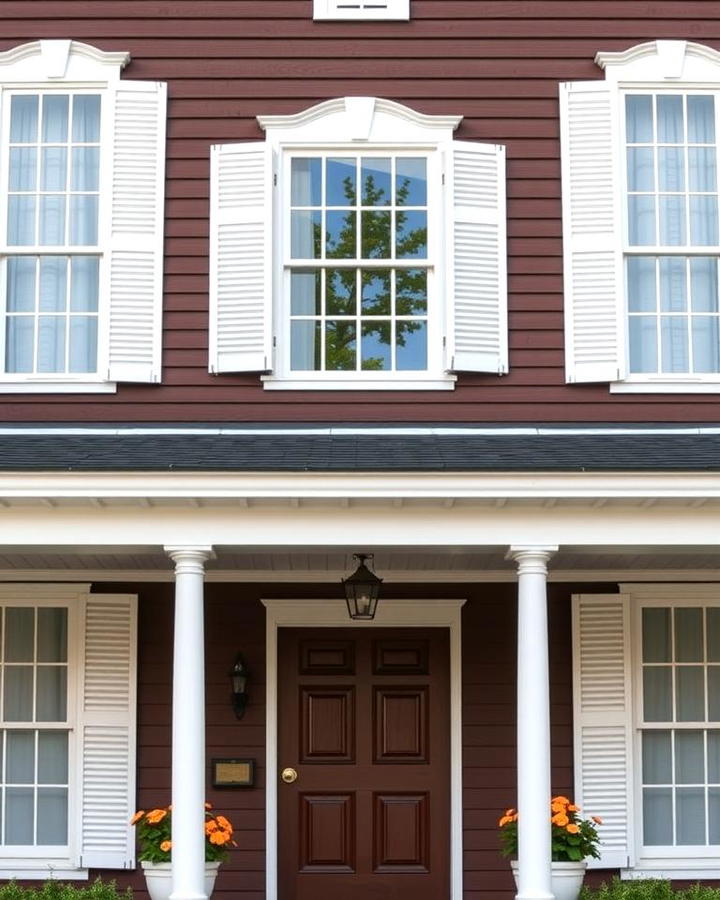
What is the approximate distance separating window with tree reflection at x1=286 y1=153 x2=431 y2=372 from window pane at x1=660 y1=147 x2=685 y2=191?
1.56m

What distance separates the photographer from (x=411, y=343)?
10266 millimetres

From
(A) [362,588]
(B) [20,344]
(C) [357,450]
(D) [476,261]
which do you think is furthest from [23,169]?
(A) [362,588]

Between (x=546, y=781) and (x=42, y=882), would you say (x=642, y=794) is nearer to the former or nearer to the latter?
(x=546, y=781)

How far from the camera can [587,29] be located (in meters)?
10.5

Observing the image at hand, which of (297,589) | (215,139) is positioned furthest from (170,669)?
(215,139)

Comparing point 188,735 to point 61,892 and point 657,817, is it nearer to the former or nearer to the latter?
point 61,892

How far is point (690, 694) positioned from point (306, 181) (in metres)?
4.23

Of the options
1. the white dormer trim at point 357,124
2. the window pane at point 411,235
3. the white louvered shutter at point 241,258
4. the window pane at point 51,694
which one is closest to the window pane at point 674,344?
the window pane at point 411,235

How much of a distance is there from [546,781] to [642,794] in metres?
1.88

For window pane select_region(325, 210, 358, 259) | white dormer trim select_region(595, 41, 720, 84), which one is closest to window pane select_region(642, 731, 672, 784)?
window pane select_region(325, 210, 358, 259)

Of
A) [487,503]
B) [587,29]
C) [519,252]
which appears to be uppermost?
[587,29]

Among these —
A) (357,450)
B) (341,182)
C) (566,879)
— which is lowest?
(566,879)

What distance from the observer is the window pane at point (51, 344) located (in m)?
10.2

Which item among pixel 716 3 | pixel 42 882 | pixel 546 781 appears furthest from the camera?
pixel 716 3
